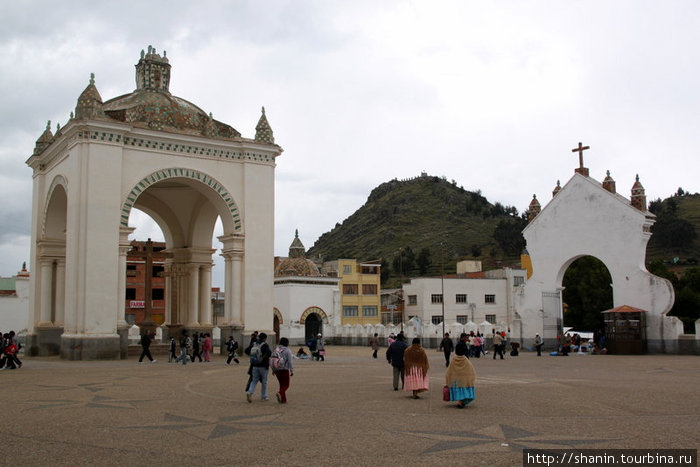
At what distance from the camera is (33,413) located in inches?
360

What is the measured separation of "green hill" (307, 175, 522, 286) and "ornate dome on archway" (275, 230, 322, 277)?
118ft

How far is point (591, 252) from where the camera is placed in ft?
84.8

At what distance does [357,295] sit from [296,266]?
632 centimetres

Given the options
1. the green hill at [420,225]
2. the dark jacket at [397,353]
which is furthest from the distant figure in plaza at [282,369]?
the green hill at [420,225]

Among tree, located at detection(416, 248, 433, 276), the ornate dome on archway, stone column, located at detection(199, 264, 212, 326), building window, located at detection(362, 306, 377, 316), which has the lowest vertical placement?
building window, located at detection(362, 306, 377, 316)

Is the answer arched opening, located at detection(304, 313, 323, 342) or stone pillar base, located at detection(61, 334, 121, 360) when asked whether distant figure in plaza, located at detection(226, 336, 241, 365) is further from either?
arched opening, located at detection(304, 313, 323, 342)

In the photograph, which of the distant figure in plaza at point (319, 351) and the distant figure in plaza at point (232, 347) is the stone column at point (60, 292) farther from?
the distant figure in plaza at point (319, 351)

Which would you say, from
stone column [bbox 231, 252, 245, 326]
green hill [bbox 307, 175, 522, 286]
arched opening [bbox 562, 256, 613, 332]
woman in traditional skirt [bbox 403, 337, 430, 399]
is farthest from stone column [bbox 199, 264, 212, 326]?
green hill [bbox 307, 175, 522, 286]

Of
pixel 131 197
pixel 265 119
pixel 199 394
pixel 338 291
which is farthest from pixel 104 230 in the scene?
pixel 338 291

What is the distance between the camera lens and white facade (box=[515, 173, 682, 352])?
78.2ft

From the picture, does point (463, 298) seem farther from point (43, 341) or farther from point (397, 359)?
point (397, 359)

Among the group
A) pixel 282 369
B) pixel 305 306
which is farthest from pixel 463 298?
pixel 282 369

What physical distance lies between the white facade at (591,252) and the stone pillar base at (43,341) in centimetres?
1738

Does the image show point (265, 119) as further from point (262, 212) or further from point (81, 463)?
point (81, 463)
